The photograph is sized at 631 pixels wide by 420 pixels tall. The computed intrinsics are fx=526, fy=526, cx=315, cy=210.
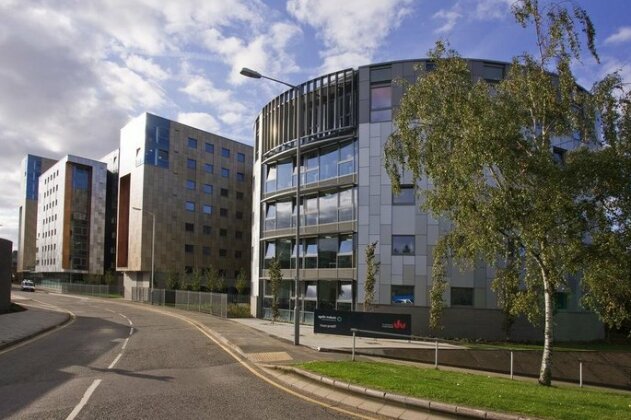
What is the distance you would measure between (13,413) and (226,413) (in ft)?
11.0

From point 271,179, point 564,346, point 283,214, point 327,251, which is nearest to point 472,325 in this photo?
point 564,346

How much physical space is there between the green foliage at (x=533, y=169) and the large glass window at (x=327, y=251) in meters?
16.4

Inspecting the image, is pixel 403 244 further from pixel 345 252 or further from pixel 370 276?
pixel 345 252

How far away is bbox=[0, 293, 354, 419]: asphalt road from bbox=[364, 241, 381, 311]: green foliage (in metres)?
11.3

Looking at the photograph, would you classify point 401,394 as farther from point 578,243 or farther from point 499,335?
point 499,335

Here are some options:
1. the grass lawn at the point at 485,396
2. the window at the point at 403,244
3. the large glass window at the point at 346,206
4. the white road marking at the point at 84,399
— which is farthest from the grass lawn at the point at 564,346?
the white road marking at the point at 84,399

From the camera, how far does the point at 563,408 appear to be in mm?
8266

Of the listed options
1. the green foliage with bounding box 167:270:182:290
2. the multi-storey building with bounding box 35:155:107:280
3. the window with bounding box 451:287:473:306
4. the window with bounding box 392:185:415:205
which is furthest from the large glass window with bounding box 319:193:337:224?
the multi-storey building with bounding box 35:155:107:280

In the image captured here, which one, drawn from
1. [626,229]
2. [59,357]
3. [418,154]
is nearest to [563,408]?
[626,229]

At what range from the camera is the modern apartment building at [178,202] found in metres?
66.7

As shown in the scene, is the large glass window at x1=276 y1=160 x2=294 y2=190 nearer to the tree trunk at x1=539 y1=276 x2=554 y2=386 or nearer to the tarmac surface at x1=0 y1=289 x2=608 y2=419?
the tarmac surface at x1=0 y1=289 x2=608 y2=419

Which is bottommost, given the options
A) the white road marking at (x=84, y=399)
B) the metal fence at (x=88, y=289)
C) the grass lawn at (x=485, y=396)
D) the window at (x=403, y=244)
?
the metal fence at (x=88, y=289)

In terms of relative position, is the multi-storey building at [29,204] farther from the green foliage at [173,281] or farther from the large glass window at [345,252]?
the large glass window at [345,252]

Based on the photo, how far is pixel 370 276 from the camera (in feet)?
91.5
